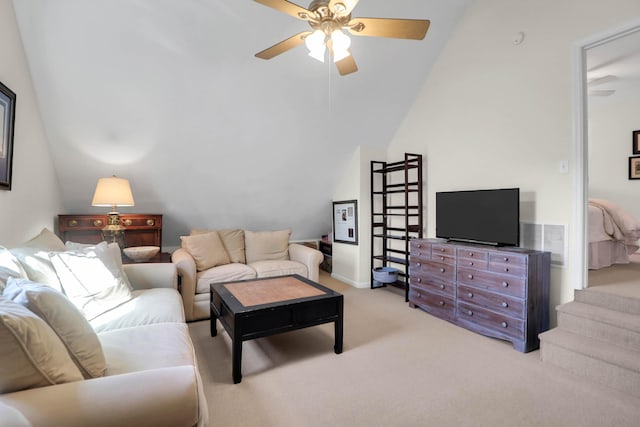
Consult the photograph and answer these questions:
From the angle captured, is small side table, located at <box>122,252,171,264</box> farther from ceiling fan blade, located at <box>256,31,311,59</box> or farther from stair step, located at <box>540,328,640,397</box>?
stair step, located at <box>540,328,640,397</box>

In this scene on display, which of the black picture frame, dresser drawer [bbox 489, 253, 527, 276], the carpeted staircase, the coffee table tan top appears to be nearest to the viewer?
the carpeted staircase

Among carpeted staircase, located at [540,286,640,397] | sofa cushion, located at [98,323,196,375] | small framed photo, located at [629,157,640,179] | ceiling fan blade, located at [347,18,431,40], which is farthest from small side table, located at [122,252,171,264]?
small framed photo, located at [629,157,640,179]

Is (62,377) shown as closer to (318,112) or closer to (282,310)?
(282,310)

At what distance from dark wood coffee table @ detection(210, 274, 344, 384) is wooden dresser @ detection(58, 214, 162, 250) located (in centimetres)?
150

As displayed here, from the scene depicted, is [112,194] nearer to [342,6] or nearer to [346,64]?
[346,64]

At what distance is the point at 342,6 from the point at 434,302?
2830mm

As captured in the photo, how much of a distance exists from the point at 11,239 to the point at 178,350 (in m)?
1.73

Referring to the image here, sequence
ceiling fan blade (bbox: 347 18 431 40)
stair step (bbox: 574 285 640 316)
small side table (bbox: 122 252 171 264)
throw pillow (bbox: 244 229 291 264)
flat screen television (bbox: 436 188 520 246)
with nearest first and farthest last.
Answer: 1. ceiling fan blade (bbox: 347 18 431 40)
2. stair step (bbox: 574 285 640 316)
3. flat screen television (bbox: 436 188 520 246)
4. small side table (bbox: 122 252 171 264)
5. throw pillow (bbox: 244 229 291 264)

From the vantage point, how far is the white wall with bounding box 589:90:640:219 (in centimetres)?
448

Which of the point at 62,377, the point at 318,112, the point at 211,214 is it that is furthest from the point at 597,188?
the point at 62,377

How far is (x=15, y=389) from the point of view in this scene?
925 mm

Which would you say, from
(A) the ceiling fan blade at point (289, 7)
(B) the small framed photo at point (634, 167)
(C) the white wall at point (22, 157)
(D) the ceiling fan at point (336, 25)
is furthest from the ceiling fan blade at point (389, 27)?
(B) the small framed photo at point (634, 167)

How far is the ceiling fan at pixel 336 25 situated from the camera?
1.63m

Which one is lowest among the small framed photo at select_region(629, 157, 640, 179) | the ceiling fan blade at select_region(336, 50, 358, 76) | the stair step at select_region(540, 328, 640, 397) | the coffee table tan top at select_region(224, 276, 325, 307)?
the stair step at select_region(540, 328, 640, 397)
